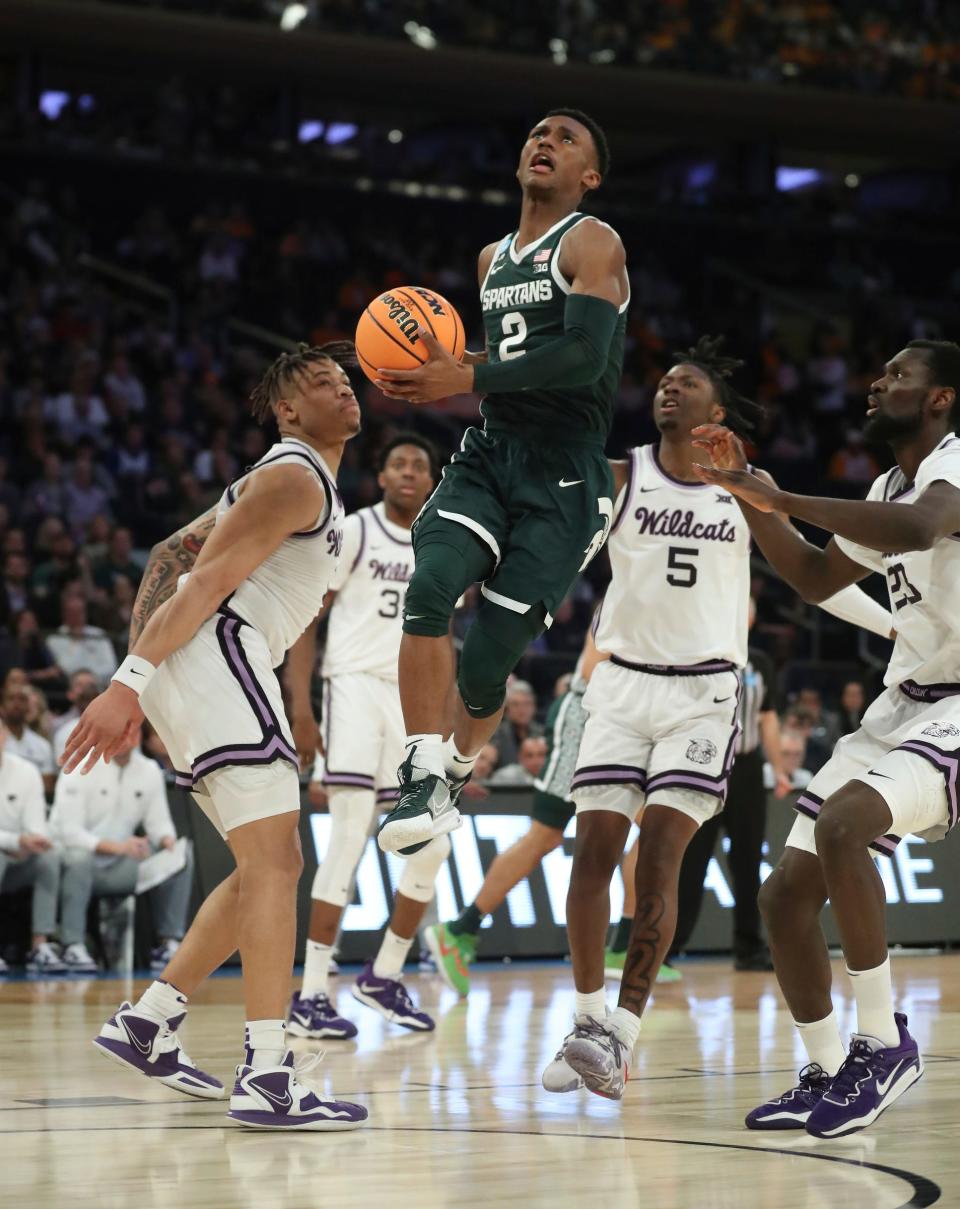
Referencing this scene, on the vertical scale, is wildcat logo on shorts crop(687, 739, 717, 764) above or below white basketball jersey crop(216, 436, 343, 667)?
below

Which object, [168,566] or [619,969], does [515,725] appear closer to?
[619,969]

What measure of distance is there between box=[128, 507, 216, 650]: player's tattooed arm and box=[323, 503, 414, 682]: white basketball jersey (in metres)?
2.82

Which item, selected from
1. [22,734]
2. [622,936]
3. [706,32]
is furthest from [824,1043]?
[706,32]

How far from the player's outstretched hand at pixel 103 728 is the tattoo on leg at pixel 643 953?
6.53 ft

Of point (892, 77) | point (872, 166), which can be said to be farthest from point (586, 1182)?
point (872, 166)

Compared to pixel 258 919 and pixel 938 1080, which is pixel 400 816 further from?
pixel 938 1080

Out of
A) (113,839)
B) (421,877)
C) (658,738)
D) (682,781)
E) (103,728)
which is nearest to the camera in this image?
(103,728)

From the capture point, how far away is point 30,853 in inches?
420

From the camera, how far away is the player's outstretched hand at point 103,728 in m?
5.09

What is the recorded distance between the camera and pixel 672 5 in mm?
24406

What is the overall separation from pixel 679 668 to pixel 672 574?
38 centimetres

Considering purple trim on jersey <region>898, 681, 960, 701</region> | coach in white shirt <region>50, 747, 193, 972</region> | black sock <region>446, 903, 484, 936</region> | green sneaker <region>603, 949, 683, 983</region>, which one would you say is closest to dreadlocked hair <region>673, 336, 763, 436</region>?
purple trim on jersey <region>898, 681, 960, 701</region>

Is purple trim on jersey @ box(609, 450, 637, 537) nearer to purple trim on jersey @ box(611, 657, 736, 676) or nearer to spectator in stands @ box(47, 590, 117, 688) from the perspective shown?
purple trim on jersey @ box(611, 657, 736, 676)

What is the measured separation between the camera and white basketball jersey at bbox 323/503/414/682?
882 cm
